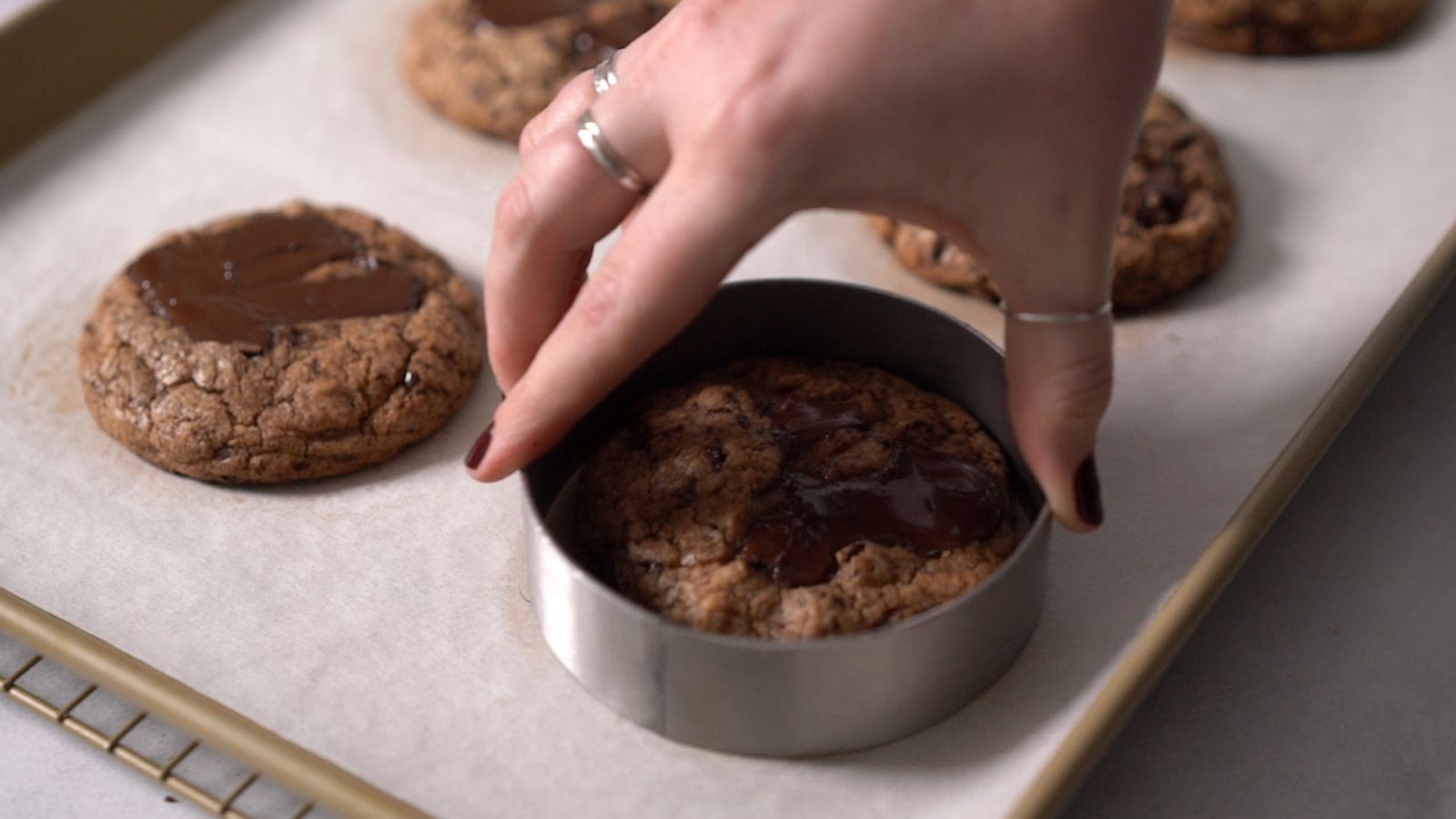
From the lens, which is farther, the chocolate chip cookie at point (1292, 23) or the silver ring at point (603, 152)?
the chocolate chip cookie at point (1292, 23)

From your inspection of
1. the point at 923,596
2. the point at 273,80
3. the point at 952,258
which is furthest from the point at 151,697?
the point at 273,80

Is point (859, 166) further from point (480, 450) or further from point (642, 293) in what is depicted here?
point (480, 450)

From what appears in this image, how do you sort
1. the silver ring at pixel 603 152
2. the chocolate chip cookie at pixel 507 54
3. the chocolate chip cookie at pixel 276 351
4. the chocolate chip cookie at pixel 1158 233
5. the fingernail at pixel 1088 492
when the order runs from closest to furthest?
1. the silver ring at pixel 603 152
2. the fingernail at pixel 1088 492
3. the chocolate chip cookie at pixel 276 351
4. the chocolate chip cookie at pixel 1158 233
5. the chocolate chip cookie at pixel 507 54

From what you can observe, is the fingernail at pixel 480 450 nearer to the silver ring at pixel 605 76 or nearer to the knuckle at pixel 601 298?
the knuckle at pixel 601 298

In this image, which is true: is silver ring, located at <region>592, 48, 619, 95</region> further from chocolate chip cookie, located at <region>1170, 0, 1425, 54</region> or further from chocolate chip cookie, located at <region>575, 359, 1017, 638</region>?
chocolate chip cookie, located at <region>1170, 0, 1425, 54</region>

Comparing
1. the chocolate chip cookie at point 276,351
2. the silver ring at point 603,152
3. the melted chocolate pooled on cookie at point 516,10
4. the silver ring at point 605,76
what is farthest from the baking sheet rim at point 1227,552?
the melted chocolate pooled on cookie at point 516,10

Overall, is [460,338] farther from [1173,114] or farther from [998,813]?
[1173,114]

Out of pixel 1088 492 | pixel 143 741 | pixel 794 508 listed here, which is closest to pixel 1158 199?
pixel 1088 492
